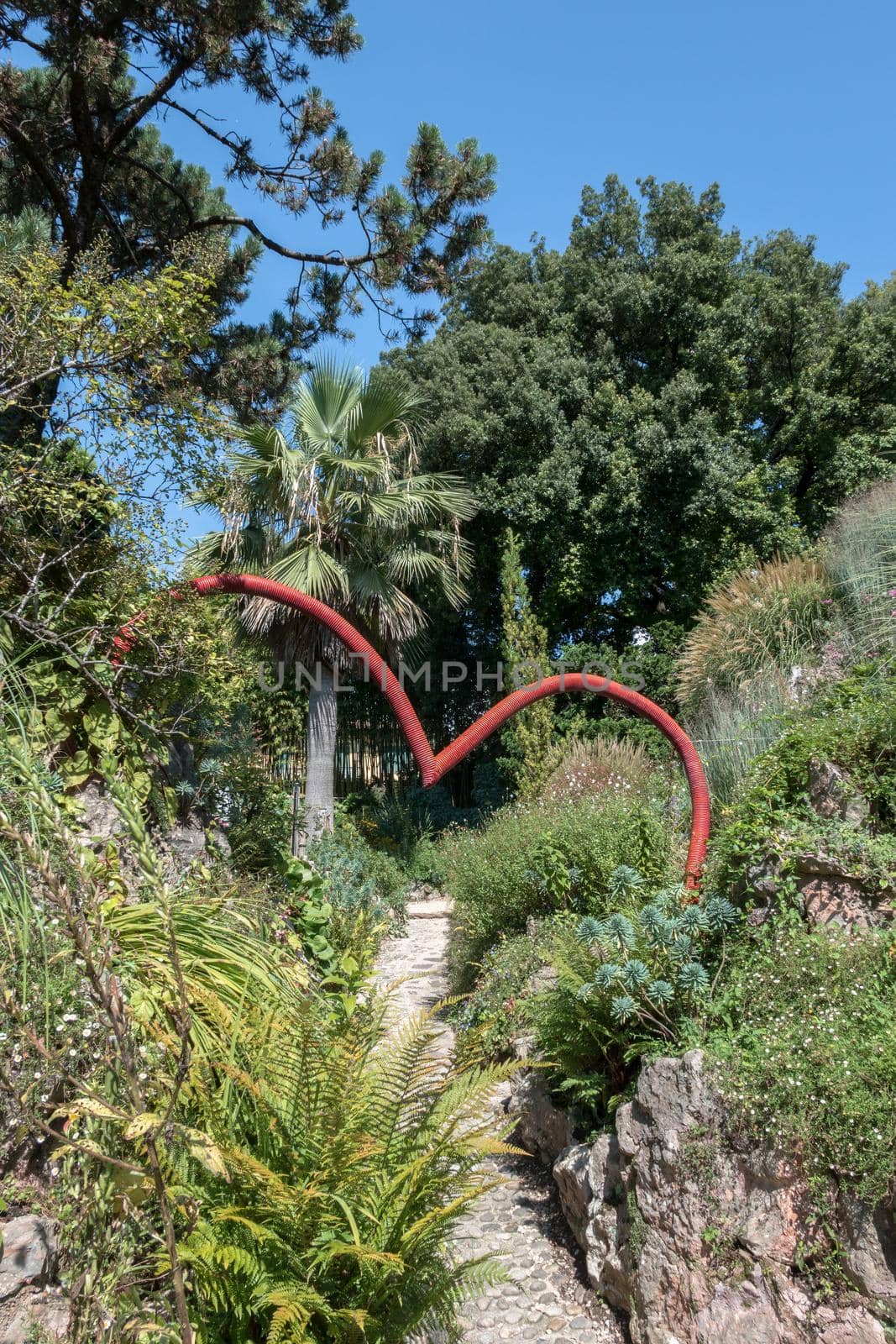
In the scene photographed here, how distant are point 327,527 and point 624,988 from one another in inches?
277

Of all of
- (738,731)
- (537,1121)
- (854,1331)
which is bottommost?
(537,1121)

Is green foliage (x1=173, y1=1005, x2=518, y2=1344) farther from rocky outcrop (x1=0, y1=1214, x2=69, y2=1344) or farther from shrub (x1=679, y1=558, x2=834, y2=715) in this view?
shrub (x1=679, y1=558, x2=834, y2=715)

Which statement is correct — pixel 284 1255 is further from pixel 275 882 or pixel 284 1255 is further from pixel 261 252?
pixel 261 252

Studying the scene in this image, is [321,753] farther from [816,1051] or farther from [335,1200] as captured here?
[335,1200]

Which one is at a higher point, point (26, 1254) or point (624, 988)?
point (624, 988)

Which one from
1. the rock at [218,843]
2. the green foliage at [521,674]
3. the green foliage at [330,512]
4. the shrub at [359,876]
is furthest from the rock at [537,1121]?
the green foliage at [521,674]

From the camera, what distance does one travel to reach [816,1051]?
2639mm

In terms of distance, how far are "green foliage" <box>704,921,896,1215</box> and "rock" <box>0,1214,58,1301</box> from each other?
6.51 ft

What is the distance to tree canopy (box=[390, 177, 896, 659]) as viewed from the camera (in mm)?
13141

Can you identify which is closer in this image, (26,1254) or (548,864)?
(26,1254)

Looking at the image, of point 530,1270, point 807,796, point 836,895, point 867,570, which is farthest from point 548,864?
point 867,570

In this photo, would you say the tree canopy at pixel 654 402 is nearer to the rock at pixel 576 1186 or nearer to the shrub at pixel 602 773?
the shrub at pixel 602 773

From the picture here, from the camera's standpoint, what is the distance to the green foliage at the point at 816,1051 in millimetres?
2426

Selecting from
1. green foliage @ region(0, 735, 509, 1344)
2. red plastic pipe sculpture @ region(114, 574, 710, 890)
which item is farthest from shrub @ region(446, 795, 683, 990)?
green foliage @ region(0, 735, 509, 1344)
